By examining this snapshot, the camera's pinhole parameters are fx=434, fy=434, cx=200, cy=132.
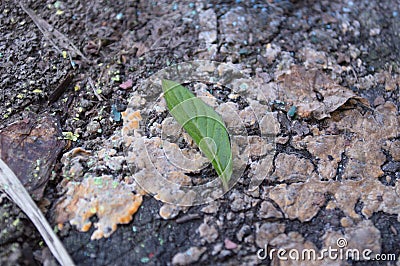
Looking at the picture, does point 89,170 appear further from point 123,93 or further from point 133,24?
point 133,24

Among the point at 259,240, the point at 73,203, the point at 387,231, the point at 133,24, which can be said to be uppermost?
the point at 133,24

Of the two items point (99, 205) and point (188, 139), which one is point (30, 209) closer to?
point (99, 205)

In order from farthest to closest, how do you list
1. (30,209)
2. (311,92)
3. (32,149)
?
(311,92) < (32,149) < (30,209)

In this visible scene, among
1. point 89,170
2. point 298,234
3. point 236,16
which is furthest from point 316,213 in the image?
point 236,16

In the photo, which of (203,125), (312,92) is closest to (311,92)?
(312,92)

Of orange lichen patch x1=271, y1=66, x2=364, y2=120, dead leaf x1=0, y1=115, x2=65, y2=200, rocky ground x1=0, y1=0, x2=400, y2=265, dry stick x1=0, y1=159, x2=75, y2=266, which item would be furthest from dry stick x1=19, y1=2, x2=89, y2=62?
orange lichen patch x1=271, y1=66, x2=364, y2=120

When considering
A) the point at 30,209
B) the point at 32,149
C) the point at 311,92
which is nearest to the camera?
the point at 30,209
